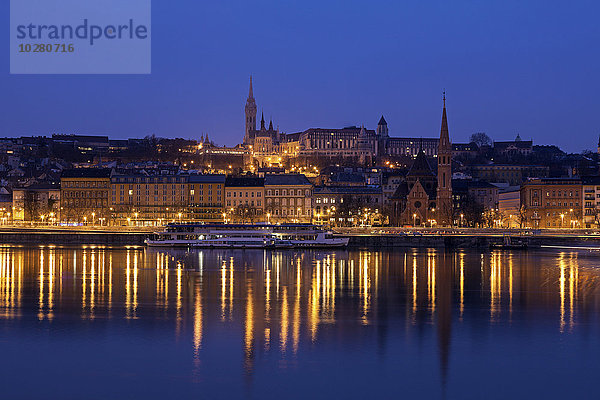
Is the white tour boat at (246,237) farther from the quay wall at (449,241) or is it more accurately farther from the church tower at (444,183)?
the church tower at (444,183)

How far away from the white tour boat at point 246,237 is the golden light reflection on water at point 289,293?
12.9 metres

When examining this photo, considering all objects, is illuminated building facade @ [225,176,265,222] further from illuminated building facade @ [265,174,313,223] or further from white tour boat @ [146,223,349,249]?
white tour boat @ [146,223,349,249]

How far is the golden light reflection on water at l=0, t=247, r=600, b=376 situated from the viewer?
24656 mm

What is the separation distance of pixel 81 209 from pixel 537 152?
109 meters

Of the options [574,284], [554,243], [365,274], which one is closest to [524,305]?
[574,284]

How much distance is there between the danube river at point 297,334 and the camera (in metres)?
17.9

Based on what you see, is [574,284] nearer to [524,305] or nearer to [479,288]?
[479,288]

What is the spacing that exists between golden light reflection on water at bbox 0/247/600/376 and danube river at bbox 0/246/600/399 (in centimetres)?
8

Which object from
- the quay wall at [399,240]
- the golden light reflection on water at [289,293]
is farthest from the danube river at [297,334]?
the quay wall at [399,240]

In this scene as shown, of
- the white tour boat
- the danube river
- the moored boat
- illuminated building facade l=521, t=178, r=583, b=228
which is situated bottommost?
the danube river

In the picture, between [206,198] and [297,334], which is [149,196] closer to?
[206,198]

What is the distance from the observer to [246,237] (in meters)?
64.9

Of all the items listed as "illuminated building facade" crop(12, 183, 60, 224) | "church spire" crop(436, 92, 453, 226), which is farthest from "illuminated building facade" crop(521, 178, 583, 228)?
"illuminated building facade" crop(12, 183, 60, 224)

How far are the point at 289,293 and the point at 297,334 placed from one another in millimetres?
8960
